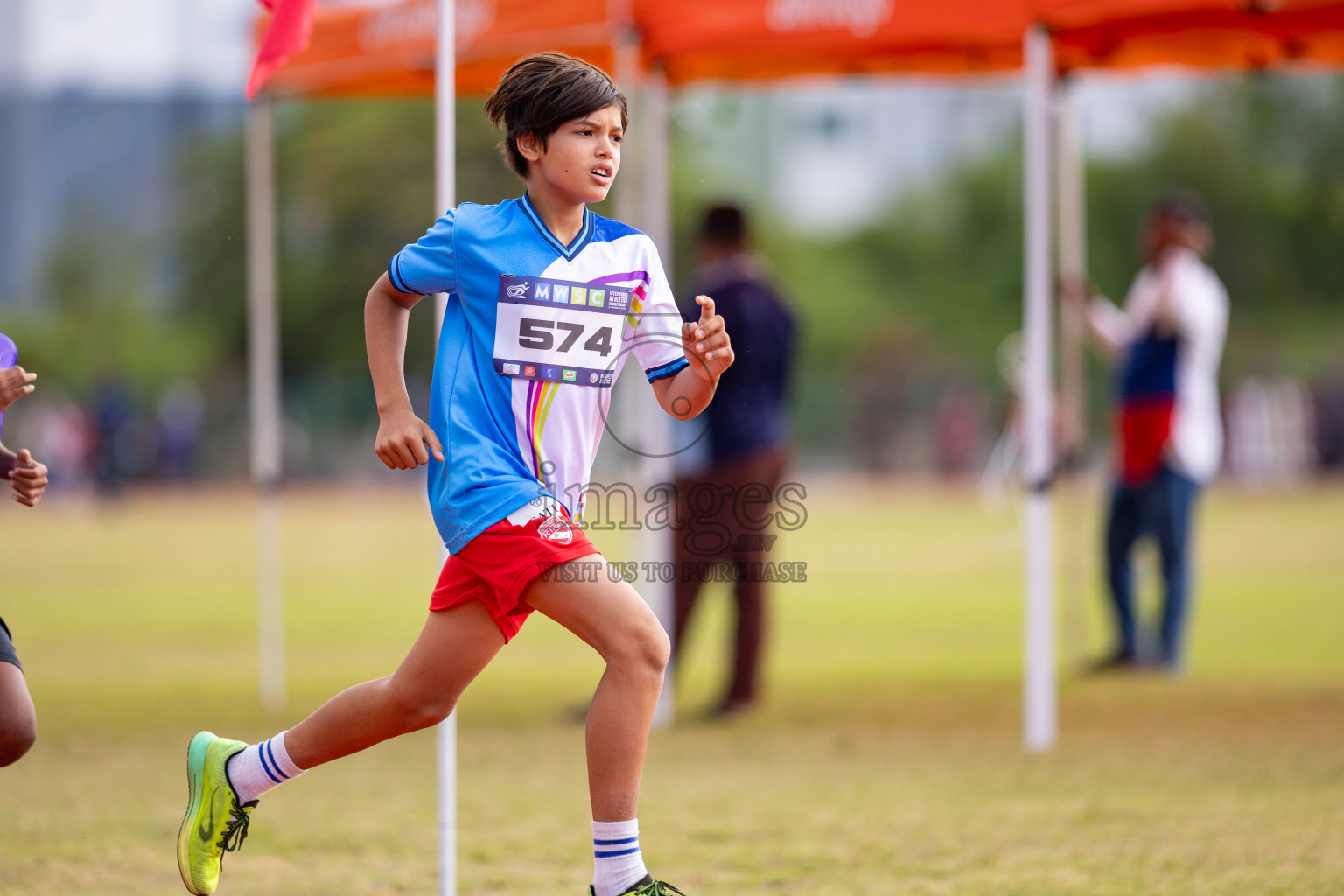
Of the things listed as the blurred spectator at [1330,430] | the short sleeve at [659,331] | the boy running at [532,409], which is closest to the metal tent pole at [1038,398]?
the short sleeve at [659,331]

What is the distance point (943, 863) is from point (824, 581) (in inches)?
367

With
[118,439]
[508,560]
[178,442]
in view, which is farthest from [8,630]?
[178,442]

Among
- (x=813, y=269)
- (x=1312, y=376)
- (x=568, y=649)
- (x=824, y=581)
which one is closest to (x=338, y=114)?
(x=813, y=269)

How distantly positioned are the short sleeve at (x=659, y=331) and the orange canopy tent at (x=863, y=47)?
244 cm

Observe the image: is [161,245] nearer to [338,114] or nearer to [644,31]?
[338,114]

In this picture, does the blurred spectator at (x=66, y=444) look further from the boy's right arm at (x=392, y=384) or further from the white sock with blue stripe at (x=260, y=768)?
the boy's right arm at (x=392, y=384)

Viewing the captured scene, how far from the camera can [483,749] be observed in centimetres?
606

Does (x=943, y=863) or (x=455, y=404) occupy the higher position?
(x=455, y=404)

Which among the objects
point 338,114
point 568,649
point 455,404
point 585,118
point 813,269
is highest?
point 338,114

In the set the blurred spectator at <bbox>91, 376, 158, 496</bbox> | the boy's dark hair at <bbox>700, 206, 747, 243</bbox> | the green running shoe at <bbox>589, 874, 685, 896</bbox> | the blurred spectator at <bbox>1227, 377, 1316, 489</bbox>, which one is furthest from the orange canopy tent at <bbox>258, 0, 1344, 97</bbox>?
the blurred spectator at <bbox>1227, 377, 1316, 489</bbox>

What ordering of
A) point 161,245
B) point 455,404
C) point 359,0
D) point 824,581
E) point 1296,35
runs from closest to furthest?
point 455,404
point 1296,35
point 359,0
point 824,581
point 161,245

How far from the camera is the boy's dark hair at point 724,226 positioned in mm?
6988

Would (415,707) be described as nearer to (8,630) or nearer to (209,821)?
(209,821)

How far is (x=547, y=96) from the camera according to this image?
10.5ft
